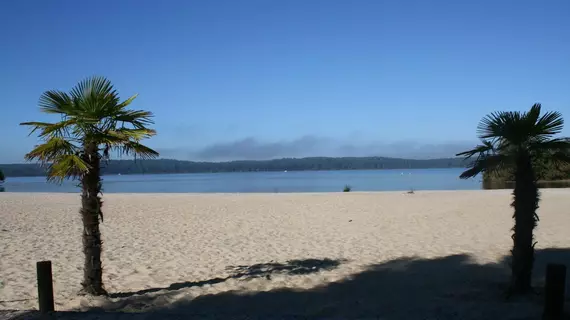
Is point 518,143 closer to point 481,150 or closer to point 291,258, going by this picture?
point 481,150

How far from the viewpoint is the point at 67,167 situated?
6133mm

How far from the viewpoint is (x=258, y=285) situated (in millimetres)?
7574

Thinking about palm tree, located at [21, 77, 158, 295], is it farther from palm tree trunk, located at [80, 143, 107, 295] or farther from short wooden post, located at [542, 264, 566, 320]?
short wooden post, located at [542, 264, 566, 320]

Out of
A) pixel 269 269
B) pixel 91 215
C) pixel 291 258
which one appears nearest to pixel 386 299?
pixel 269 269

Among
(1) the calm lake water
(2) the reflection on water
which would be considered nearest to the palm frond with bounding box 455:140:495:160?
(1) the calm lake water

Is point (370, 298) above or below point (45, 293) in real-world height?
below

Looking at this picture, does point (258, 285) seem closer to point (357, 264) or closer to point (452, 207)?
point (357, 264)

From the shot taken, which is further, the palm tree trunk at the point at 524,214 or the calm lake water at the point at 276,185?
the calm lake water at the point at 276,185

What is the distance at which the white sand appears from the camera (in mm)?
6383

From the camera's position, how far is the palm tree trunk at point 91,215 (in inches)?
253

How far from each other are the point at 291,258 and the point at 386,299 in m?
3.37

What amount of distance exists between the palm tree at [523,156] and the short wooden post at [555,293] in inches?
49.4

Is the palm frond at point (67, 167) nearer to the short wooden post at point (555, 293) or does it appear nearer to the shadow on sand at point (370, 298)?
the shadow on sand at point (370, 298)

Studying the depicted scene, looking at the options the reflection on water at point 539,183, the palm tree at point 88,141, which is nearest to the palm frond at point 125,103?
the palm tree at point 88,141
